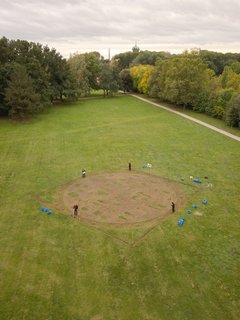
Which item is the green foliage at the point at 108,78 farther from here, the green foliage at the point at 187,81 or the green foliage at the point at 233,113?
the green foliage at the point at 233,113

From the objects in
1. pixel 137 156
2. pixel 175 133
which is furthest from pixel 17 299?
pixel 175 133

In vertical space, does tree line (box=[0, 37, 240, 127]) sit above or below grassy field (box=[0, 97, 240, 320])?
above

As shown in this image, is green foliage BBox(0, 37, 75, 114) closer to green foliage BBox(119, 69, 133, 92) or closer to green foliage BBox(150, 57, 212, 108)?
green foliage BBox(150, 57, 212, 108)

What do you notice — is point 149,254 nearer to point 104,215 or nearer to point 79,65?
point 104,215

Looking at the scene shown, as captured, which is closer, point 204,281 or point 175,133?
point 204,281

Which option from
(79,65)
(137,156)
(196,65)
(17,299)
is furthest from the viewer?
(79,65)

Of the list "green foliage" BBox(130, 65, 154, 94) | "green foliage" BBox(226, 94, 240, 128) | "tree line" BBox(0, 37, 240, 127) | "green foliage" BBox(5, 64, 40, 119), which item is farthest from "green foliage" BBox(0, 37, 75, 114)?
"green foliage" BBox(226, 94, 240, 128)
